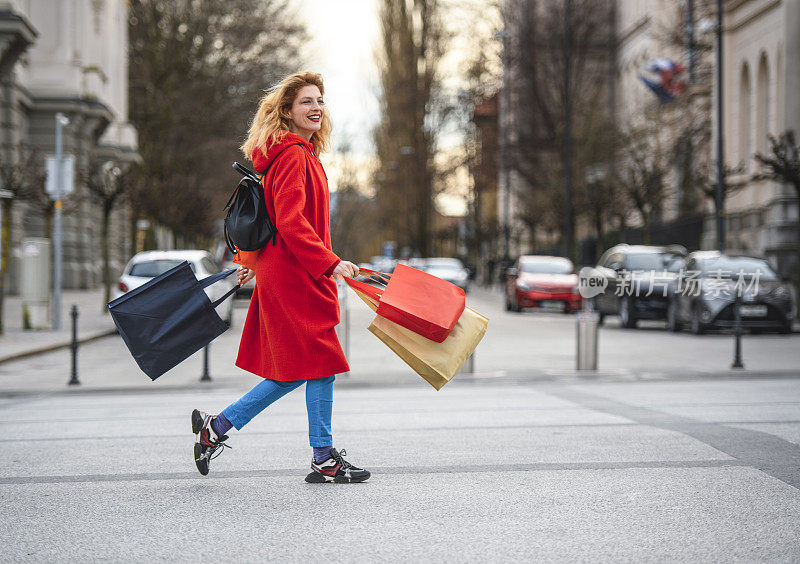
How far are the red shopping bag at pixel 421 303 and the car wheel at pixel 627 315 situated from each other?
1760 centimetres

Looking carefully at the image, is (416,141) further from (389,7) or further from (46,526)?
(46,526)

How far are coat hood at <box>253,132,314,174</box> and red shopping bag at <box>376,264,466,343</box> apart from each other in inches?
32.7

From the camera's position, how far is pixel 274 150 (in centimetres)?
569

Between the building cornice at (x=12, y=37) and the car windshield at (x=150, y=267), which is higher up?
the building cornice at (x=12, y=37)

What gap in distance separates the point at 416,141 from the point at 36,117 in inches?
1114

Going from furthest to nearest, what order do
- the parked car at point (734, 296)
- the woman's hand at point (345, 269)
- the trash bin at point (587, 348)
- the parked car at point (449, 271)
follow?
the parked car at point (449, 271) → the parked car at point (734, 296) → the trash bin at point (587, 348) → the woman's hand at point (345, 269)

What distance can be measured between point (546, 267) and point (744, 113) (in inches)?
442

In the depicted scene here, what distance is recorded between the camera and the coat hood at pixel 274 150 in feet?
18.6

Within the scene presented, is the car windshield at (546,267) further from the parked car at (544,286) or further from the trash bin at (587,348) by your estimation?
the trash bin at (587,348)

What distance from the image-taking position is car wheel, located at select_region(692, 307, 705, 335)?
66.3 feet

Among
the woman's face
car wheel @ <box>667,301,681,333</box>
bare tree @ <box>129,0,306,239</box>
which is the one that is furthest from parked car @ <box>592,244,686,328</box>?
the woman's face

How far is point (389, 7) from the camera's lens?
65.1 metres

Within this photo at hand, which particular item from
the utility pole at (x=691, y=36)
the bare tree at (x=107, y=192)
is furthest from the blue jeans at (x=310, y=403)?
the utility pole at (x=691, y=36)

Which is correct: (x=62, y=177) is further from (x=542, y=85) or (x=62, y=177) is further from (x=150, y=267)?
(x=542, y=85)
